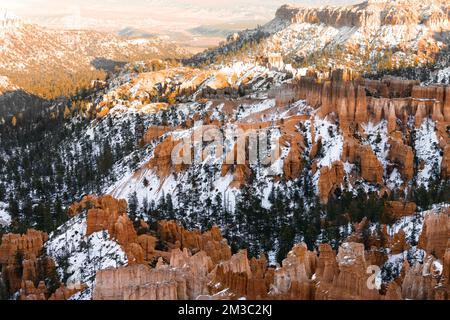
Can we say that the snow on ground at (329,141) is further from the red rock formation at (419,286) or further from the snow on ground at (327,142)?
the red rock formation at (419,286)

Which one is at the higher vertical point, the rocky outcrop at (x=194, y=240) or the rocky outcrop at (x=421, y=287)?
the rocky outcrop at (x=421, y=287)

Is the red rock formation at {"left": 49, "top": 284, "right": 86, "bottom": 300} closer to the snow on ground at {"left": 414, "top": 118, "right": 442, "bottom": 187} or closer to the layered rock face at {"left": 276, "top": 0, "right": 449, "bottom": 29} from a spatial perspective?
the snow on ground at {"left": 414, "top": 118, "right": 442, "bottom": 187}

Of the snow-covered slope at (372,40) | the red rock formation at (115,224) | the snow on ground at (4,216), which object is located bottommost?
the snow on ground at (4,216)

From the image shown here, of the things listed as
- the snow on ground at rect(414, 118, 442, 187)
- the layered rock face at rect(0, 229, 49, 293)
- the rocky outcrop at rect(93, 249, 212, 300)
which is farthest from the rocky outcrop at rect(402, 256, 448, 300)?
the snow on ground at rect(414, 118, 442, 187)

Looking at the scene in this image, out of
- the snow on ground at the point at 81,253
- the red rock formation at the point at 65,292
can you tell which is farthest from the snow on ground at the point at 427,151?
the red rock formation at the point at 65,292
